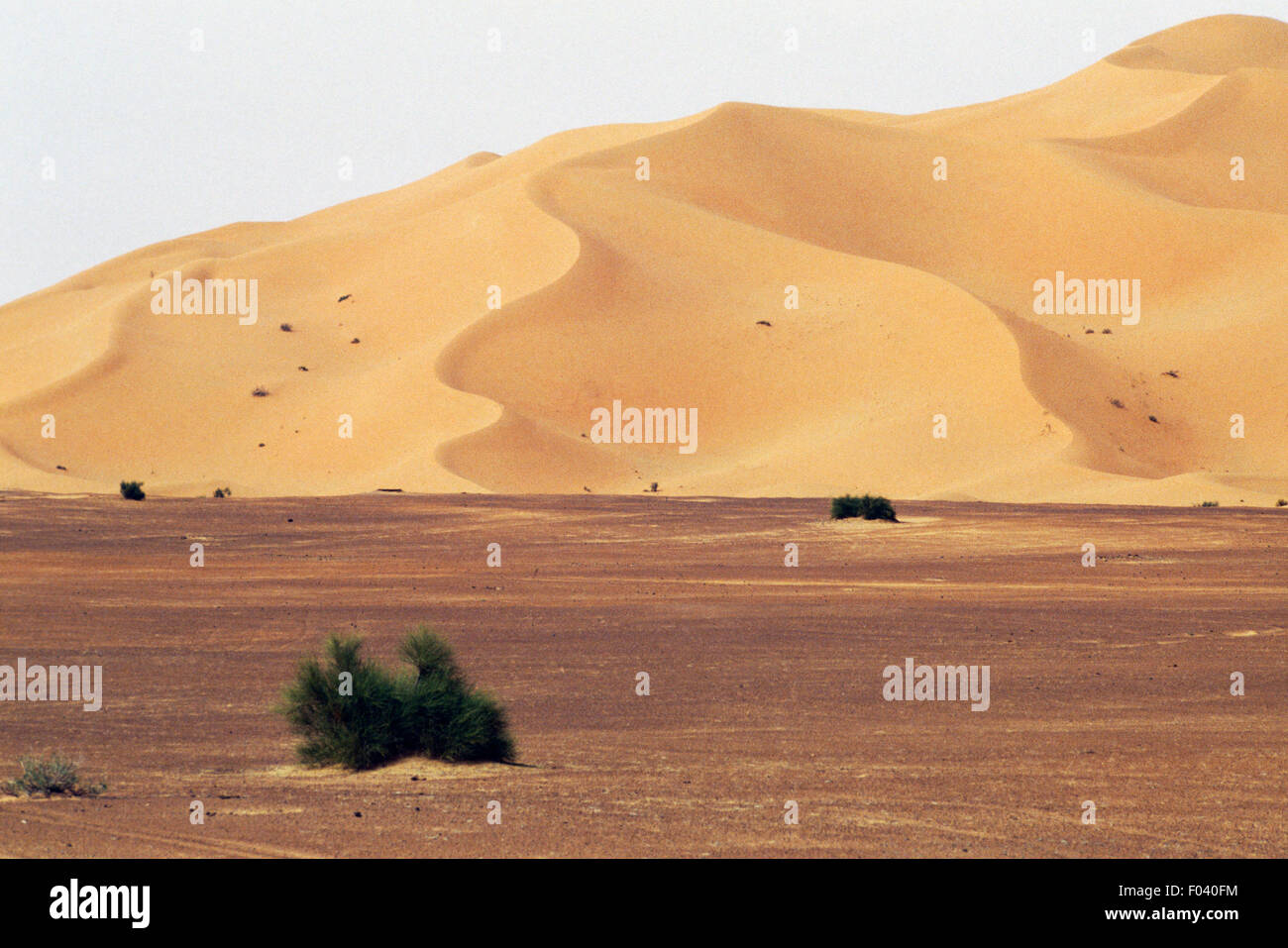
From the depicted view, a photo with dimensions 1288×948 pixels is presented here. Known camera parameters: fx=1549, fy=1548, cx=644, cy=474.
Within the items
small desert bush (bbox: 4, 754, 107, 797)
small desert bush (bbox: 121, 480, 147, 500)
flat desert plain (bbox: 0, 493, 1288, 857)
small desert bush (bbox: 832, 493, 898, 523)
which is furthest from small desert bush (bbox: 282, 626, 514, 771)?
small desert bush (bbox: 121, 480, 147, 500)

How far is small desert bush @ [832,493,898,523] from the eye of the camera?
1382 inches

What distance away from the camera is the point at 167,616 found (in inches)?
800

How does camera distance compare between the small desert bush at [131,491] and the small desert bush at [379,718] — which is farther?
the small desert bush at [131,491]

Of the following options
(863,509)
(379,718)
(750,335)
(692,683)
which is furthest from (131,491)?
(379,718)

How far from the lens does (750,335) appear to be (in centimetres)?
5956

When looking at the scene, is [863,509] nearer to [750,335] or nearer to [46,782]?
[750,335]

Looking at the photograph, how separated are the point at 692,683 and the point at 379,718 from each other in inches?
197

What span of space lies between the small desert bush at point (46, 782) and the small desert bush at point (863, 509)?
87.3 ft

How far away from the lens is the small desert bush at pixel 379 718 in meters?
11.1

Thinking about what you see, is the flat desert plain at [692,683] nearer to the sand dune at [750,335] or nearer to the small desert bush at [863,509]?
the small desert bush at [863,509]

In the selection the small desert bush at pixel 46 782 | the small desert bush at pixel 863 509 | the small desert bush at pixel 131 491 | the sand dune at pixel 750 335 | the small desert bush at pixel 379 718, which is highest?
the sand dune at pixel 750 335

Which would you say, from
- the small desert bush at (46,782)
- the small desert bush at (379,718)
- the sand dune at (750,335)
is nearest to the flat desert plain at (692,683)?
the small desert bush at (379,718)

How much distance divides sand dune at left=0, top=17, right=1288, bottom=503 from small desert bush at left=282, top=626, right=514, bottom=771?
3453 centimetres

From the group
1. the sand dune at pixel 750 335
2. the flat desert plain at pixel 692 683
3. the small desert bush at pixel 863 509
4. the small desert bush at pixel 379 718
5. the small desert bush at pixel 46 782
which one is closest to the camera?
the flat desert plain at pixel 692 683
